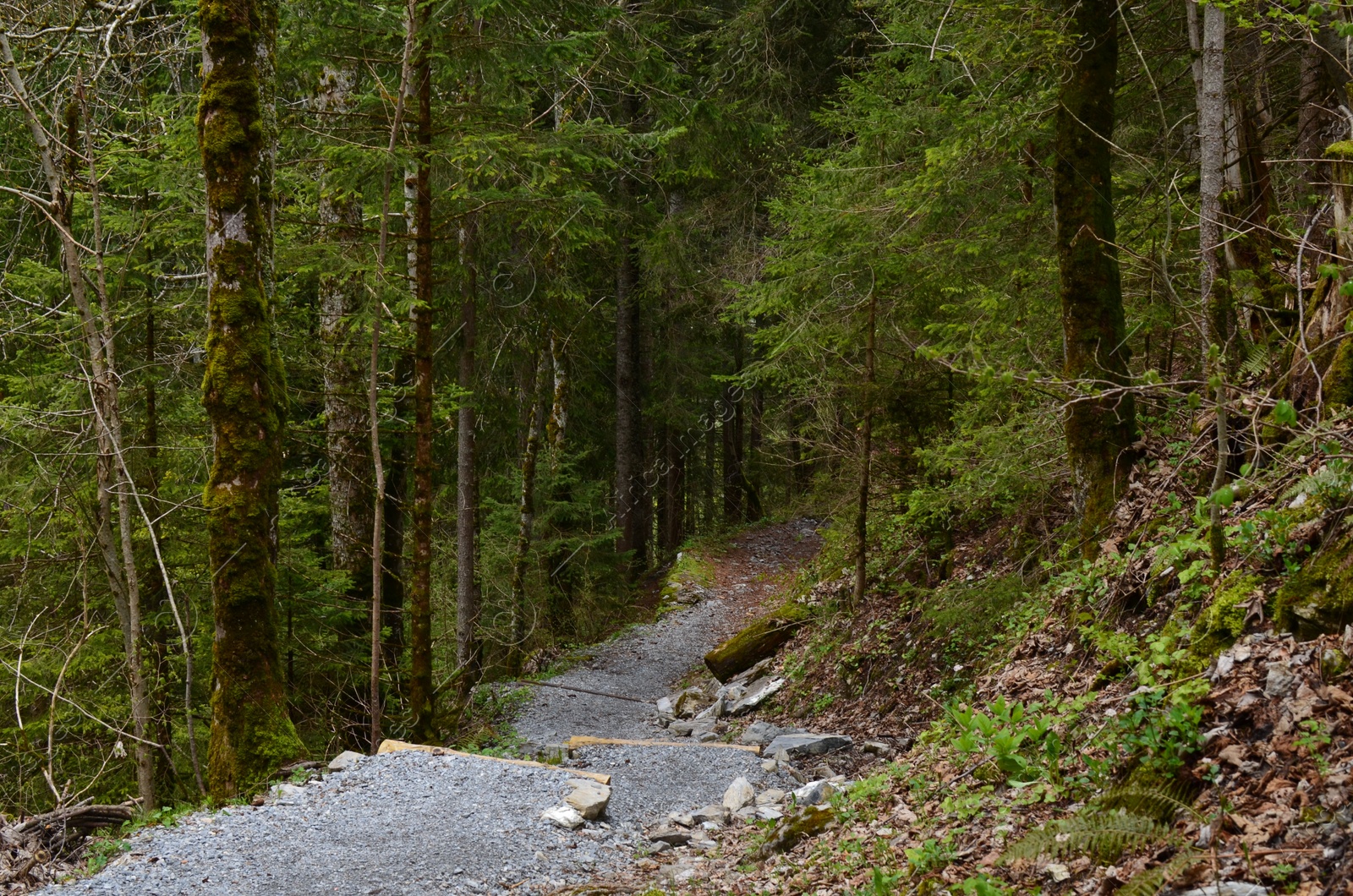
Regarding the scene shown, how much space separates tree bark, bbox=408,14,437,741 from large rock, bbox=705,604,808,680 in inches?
203

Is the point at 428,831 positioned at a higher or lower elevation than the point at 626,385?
lower

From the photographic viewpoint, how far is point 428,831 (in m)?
5.41

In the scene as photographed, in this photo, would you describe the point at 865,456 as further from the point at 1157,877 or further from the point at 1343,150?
the point at 1157,877

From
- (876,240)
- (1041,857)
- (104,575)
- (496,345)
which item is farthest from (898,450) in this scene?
(104,575)

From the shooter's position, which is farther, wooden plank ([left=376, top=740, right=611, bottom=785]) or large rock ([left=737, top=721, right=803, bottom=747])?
large rock ([left=737, top=721, right=803, bottom=747])

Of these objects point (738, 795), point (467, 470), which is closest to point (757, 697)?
point (738, 795)

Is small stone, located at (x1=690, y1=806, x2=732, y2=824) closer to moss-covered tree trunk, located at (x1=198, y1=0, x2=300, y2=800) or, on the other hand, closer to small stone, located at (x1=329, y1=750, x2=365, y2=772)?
small stone, located at (x1=329, y1=750, x2=365, y2=772)

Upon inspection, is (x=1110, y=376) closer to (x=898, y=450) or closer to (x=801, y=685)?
(x=898, y=450)

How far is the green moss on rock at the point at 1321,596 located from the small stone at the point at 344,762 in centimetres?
593

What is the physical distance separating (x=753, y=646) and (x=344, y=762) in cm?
662

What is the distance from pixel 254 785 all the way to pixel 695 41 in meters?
15.1

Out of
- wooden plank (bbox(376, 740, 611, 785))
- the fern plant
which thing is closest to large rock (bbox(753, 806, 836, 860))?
wooden plank (bbox(376, 740, 611, 785))

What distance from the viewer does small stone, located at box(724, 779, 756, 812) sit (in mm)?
6406

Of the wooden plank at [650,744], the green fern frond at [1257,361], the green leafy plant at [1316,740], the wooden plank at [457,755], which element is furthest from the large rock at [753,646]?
the green leafy plant at [1316,740]
